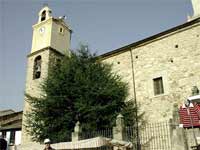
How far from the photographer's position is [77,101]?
1554cm

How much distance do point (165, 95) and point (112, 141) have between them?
722 centimetres

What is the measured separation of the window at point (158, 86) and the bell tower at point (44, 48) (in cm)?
672

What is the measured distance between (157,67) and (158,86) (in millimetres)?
1201

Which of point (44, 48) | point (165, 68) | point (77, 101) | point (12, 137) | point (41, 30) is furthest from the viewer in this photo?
point (12, 137)

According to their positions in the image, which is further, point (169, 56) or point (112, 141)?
point (169, 56)

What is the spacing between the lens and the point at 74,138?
1288 centimetres

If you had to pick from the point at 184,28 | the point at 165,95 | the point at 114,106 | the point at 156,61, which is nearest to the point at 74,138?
the point at 114,106

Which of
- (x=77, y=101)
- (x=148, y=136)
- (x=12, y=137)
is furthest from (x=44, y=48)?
(x=148, y=136)

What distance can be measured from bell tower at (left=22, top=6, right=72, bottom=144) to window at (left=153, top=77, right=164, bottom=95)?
22.1 ft

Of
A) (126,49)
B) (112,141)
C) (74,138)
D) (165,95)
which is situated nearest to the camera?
(112,141)

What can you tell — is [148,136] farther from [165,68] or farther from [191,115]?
[165,68]

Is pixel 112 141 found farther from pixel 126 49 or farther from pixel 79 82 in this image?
pixel 126 49

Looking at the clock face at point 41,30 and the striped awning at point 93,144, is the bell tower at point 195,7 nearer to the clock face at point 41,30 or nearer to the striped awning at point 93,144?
the clock face at point 41,30

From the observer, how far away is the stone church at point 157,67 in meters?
15.9
